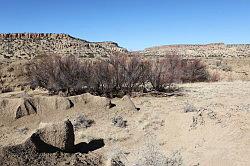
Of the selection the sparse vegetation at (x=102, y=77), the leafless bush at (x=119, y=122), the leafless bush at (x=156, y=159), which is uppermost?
the sparse vegetation at (x=102, y=77)

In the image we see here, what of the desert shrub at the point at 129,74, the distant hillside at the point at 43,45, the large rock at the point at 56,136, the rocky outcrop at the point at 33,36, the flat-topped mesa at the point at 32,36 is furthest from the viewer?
the flat-topped mesa at the point at 32,36

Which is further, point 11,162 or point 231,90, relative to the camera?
point 231,90

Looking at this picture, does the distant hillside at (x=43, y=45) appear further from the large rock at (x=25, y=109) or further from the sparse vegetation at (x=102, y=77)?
the large rock at (x=25, y=109)

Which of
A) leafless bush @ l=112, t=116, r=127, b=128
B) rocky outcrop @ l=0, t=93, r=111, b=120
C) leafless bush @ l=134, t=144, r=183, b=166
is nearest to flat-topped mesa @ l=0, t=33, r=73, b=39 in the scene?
rocky outcrop @ l=0, t=93, r=111, b=120

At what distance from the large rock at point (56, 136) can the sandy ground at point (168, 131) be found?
107 centimetres

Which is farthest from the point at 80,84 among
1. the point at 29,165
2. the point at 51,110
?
the point at 29,165

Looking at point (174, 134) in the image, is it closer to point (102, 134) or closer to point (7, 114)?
point (102, 134)

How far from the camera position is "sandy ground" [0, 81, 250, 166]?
12.3 meters

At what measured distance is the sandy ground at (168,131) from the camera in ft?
40.3

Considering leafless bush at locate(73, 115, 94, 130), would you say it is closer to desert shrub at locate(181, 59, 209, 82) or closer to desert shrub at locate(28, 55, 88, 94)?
desert shrub at locate(28, 55, 88, 94)

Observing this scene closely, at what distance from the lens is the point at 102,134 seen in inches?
608

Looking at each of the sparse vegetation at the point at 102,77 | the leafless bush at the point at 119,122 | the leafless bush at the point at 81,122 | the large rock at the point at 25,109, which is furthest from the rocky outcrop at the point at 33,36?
the leafless bush at the point at 119,122

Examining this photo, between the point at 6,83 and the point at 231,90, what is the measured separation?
18562mm

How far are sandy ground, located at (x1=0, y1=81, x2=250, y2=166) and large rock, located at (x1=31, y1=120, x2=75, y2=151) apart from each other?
1070 mm
